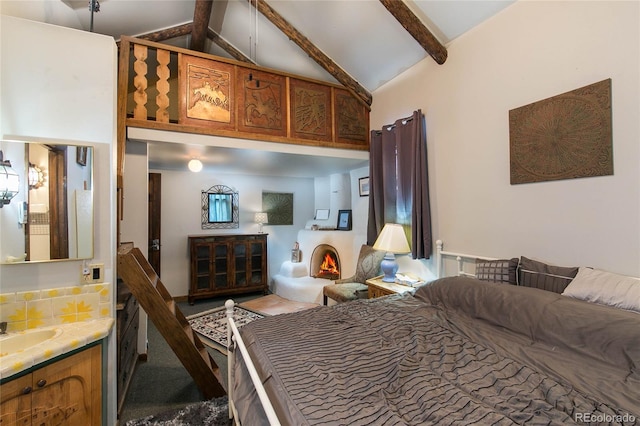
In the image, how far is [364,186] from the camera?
4.24m

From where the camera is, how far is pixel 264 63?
3.80m

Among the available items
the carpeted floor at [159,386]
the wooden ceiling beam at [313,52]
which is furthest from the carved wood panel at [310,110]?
the carpeted floor at [159,386]

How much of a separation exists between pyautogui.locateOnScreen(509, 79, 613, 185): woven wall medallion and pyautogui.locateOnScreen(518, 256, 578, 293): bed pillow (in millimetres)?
628

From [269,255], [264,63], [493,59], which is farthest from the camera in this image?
[269,255]

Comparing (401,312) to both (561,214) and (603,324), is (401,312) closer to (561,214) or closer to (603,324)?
(603,324)

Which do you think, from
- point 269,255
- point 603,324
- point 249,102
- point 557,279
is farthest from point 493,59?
point 269,255

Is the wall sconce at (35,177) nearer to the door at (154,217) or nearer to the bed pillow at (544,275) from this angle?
the door at (154,217)

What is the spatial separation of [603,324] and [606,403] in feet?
1.52

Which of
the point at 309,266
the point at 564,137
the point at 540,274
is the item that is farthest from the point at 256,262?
the point at 564,137

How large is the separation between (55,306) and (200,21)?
3.03 metres

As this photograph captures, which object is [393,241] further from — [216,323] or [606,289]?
[216,323]

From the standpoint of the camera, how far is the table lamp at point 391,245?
297 cm

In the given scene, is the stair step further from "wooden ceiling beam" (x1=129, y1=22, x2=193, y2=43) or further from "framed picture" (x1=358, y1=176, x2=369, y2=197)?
"framed picture" (x1=358, y1=176, x2=369, y2=197)

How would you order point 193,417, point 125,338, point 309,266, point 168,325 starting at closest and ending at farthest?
point 193,417, point 168,325, point 125,338, point 309,266
